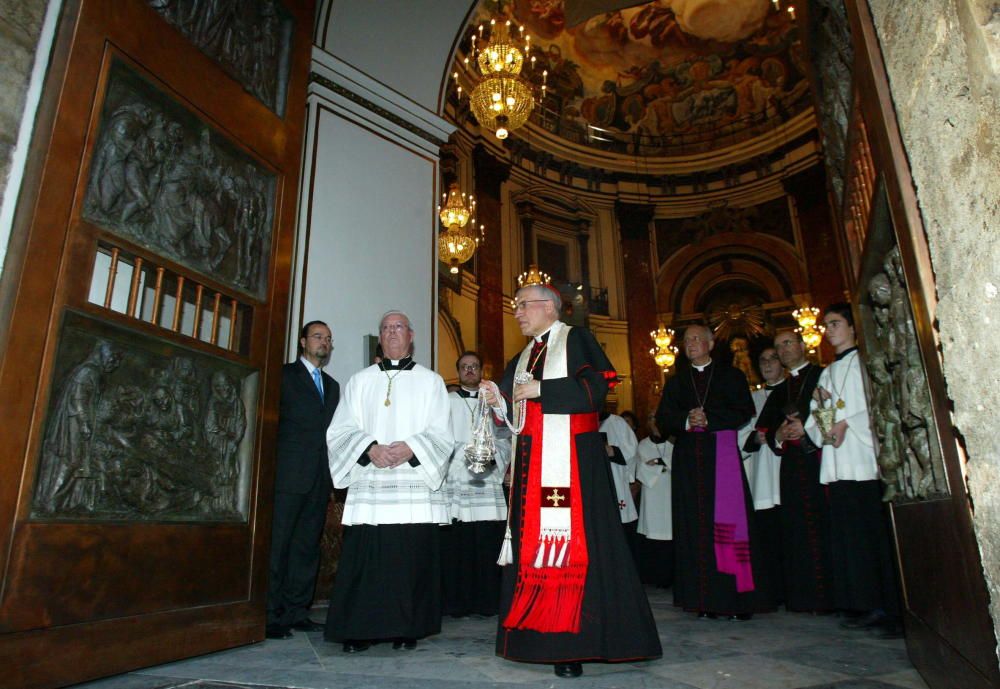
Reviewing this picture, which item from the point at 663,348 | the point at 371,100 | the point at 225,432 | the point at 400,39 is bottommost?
the point at 225,432

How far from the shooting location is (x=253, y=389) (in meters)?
3.39

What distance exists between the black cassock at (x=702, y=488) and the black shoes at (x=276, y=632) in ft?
7.92

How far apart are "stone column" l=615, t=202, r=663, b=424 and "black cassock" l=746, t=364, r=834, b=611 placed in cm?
1052

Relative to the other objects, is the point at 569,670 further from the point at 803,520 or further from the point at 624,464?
the point at 624,464

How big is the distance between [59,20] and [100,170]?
0.57 m

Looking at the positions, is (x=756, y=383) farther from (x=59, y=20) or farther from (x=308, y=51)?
(x=59, y=20)

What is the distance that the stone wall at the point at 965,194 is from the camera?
1.18 m

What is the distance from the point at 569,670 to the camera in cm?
264

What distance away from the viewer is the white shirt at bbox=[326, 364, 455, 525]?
3396mm

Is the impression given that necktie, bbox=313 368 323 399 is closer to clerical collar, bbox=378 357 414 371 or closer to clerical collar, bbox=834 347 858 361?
clerical collar, bbox=378 357 414 371

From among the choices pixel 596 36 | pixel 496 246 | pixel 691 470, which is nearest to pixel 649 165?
pixel 596 36

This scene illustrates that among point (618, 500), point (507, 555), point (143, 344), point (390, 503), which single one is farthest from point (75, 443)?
point (618, 500)

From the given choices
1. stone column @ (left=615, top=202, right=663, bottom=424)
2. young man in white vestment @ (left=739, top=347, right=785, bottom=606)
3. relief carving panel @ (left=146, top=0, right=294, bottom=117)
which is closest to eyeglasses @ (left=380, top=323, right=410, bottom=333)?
relief carving panel @ (left=146, top=0, right=294, bottom=117)

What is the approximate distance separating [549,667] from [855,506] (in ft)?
6.39
